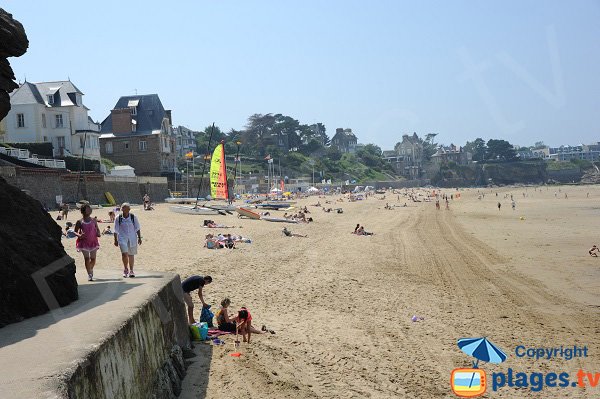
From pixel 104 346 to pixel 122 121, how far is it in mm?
59414

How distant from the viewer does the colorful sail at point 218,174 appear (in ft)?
136

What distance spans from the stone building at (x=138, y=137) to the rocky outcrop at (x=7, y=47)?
171 ft

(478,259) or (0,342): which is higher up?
(0,342)

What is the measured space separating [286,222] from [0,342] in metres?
31.9

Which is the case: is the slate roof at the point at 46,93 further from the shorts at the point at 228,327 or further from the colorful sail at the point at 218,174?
the shorts at the point at 228,327

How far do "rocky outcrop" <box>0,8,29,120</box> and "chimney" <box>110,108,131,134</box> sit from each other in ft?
180

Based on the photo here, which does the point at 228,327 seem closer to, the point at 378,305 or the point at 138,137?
the point at 378,305

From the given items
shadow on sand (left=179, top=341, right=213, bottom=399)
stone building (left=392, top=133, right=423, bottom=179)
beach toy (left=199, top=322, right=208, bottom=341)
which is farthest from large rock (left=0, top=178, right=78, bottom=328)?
stone building (left=392, top=133, right=423, bottom=179)

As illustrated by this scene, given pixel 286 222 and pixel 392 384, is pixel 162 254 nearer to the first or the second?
pixel 392 384

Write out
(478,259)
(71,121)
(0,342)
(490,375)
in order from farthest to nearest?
(71,121)
(478,259)
(490,375)
(0,342)

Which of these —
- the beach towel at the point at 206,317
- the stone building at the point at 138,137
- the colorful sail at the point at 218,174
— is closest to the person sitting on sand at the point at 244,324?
the beach towel at the point at 206,317

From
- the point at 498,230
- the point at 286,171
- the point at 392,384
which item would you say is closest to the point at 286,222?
the point at 498,230

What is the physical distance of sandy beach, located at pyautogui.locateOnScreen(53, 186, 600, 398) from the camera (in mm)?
8586

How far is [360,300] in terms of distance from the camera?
14.3 meters
